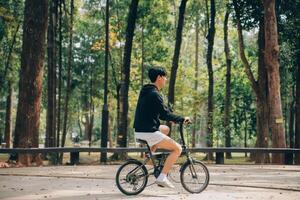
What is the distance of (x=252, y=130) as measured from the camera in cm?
4741

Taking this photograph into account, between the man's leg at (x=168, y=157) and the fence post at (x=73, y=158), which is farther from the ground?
the man's leg at (x=168, y=157)

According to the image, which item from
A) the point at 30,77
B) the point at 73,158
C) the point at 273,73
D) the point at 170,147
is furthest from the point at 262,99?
the point at 170,147

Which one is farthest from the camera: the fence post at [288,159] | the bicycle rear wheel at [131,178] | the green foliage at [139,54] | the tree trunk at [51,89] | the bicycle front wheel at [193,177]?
the green foliage at [139,54]


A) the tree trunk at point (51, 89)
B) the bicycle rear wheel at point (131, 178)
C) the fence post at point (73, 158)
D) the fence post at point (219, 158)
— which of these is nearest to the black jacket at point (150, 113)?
the bicycle rear wheel at point (131, 178)

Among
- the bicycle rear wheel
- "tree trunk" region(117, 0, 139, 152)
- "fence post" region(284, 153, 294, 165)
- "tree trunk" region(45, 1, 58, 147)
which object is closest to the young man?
the bicycle rear wheel

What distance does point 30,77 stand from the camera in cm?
1588

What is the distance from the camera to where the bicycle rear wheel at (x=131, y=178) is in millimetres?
8586

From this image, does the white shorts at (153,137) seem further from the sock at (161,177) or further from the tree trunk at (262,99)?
the tree trunk at (262,99)

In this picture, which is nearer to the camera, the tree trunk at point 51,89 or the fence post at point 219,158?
the fence post at point 219,158

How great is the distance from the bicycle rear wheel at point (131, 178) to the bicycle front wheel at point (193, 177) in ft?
2.36

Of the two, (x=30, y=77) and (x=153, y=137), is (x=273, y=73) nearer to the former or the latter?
(x=30, y=77)

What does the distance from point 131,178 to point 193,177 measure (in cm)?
115

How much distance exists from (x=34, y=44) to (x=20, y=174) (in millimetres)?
5062

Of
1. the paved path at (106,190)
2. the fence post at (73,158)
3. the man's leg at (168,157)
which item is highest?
the man's leg at (168,157)
